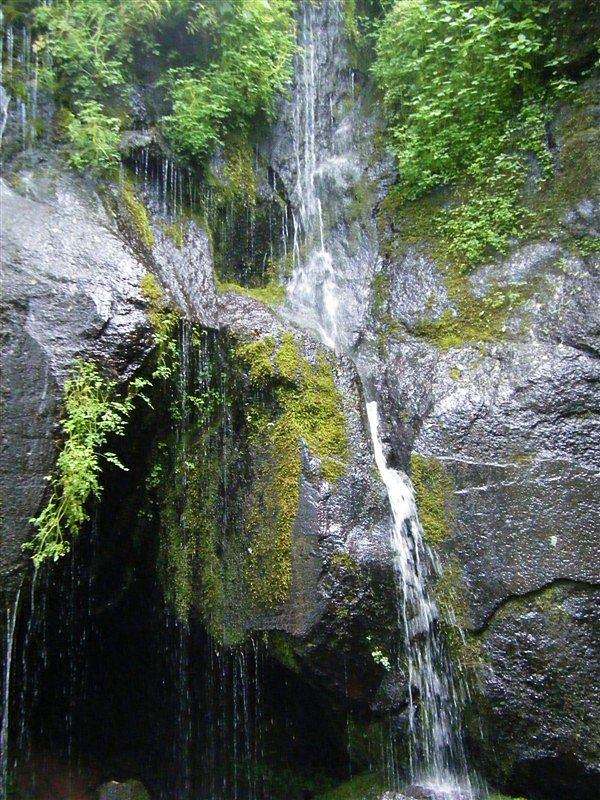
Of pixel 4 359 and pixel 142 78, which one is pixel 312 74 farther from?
pixel 4 359

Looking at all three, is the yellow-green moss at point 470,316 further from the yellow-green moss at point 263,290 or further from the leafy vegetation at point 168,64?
the leafy vegetation at point 168,64

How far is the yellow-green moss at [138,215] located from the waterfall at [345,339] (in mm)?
1676

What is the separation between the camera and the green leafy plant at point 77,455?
168 inches

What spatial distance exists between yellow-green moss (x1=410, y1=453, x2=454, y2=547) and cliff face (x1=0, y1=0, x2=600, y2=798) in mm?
17

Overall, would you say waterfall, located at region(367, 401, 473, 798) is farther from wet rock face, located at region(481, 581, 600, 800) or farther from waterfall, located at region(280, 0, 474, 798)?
wet rock face, located at region(481, 581, 600, 800)

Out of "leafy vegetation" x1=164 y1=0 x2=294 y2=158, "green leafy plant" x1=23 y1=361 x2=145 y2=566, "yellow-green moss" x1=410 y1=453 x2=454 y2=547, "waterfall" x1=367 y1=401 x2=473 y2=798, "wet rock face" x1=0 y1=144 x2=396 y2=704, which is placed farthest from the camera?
"leafy vegetation" x1=164 y1=0 x2=294 y2=158

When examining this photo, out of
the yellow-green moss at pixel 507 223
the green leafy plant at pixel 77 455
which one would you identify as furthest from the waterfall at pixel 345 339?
the green leafy plant at pixel 77 455

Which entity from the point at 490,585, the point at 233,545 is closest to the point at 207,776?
the point at 233,545

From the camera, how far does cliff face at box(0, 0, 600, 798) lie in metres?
4.42

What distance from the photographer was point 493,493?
16.3ft

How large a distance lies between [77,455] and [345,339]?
3.29 m

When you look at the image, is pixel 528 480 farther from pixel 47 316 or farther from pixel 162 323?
pixel 47 316

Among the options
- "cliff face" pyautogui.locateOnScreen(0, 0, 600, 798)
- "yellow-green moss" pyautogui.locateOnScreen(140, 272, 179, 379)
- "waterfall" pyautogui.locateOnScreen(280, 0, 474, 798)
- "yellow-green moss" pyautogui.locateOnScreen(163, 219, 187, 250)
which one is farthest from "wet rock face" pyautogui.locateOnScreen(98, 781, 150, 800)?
"yellow-green moss" pyautogui.locateOnScreen(163, 219, 187, 250)

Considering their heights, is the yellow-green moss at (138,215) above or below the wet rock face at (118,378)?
above
